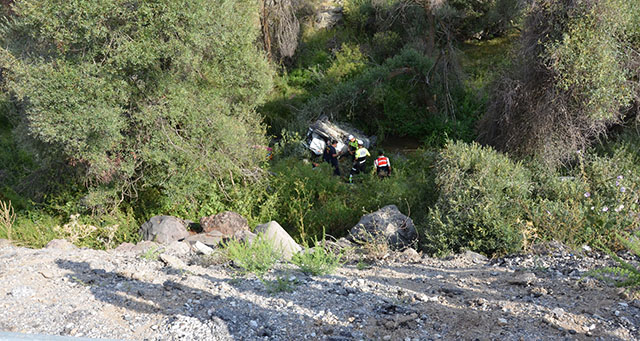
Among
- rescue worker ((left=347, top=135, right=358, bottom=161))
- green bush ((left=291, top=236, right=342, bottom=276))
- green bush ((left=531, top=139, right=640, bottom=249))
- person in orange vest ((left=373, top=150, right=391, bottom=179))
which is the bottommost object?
person in orange vest ((left=373, top=150, right=391, bottom=179))

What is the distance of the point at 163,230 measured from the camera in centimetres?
888

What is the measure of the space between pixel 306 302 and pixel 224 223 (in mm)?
5515

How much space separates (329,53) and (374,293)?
16.5 meters

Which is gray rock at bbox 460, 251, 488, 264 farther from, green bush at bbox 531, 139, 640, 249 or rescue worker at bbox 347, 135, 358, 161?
rescue worker at bbox 347, 135, 358, 161

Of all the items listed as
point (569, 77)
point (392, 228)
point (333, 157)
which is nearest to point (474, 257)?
point (392, 228)

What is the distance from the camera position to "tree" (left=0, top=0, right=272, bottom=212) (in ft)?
25.8

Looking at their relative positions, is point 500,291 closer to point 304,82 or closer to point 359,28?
point 304,82

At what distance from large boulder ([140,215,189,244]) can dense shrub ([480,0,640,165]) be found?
258 inches

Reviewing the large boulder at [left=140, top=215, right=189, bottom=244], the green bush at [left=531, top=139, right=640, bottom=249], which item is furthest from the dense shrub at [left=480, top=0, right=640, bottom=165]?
the large boulder at [left=140, top=215, right=189, bottom=244]

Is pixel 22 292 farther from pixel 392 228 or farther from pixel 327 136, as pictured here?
pixel 327 136

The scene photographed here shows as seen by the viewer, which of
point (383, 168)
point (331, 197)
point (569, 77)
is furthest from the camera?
point (383, 168)

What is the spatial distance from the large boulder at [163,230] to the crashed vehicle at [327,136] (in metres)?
5.17

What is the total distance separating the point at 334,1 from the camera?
74.4ft

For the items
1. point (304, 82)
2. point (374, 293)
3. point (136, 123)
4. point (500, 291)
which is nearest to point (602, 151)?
point (500, 291)
